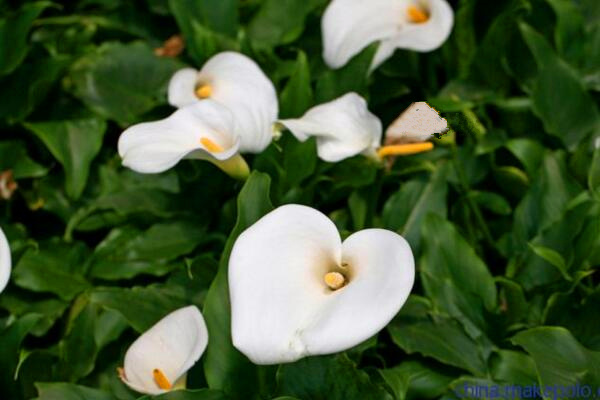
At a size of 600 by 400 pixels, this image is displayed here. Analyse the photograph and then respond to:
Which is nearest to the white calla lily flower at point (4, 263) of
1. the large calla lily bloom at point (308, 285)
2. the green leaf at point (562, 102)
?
the large calla lily bloom at point (308, 285)

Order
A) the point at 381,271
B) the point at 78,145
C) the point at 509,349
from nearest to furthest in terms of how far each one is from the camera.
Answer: the point at 381,271
the point at 509,349
the point at 78,145

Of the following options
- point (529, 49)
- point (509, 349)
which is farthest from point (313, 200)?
point (529, 49)

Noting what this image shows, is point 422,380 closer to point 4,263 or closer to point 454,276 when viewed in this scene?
point 454,276

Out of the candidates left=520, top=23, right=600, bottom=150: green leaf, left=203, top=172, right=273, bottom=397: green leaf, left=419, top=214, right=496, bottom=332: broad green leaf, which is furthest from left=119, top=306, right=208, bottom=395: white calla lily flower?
left=520, top=23, right=600, bottom=150: green leaf

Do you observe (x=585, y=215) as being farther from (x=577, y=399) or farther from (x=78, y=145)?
(x=78, y=145)

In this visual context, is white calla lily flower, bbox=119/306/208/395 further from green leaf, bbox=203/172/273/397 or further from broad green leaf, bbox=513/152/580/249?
broad green leaf, bbox=513/152/580/249
